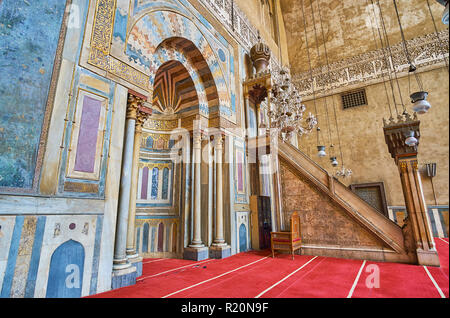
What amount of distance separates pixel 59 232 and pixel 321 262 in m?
4.36

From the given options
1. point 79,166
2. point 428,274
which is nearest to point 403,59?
point 428,274

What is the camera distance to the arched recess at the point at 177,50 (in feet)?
12.2

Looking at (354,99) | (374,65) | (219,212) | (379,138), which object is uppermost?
(374,65)

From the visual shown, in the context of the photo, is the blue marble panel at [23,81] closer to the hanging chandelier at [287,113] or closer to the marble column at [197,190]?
the marble column at [197,190]

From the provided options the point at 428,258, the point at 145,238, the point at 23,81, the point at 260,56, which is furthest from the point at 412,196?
the point at 23,81

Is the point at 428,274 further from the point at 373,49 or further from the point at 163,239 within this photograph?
the point at 373,49

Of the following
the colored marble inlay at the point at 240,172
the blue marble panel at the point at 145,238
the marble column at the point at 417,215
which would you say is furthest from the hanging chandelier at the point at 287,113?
the blue marble panel at the point at 145,238

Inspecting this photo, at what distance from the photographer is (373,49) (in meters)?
10.1

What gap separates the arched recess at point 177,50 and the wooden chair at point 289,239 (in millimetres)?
3324

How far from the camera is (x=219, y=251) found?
16.6 ft

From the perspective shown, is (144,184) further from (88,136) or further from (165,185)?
(88,136)

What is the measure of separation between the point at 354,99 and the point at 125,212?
10489 mm

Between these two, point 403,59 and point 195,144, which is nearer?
point 195,144

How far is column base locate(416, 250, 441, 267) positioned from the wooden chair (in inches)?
82.2
